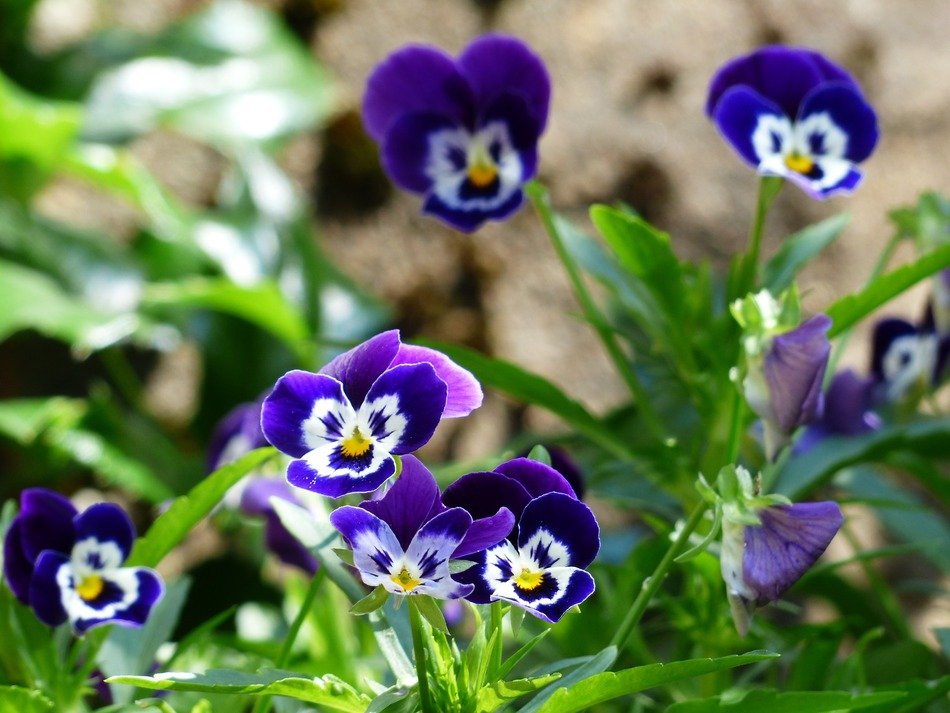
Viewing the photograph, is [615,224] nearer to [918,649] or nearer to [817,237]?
[817,237]

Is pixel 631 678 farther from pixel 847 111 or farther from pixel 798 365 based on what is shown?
pixel 847 111

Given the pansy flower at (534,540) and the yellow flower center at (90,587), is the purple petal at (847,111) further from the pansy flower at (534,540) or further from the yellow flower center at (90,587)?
the yellow flower center at (90,587)

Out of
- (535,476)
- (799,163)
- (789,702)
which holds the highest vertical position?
(799,163)

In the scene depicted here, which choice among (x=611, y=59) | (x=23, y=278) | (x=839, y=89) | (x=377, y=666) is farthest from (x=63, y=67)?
(x=839, y=89)

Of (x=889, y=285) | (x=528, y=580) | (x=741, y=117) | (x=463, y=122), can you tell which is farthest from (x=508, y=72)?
(x=528, y=580)

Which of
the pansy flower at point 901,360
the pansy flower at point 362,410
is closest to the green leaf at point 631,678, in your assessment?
the pansy flower at point 362,410
